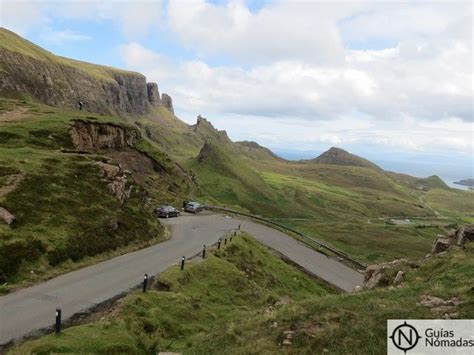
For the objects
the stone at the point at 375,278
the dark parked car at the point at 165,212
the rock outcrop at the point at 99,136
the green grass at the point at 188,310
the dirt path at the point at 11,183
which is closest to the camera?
the green grass at the point at 188,310

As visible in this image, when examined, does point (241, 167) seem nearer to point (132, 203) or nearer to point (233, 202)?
point (233, 202)

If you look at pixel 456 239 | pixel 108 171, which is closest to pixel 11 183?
pixel 108 171

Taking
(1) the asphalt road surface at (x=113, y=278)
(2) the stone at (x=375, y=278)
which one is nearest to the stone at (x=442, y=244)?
(2) the stone at (x=375, y=278)

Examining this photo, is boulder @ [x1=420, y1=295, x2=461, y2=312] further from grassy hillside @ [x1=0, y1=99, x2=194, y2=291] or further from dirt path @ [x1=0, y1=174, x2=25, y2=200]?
dirt path @ [x1=0, y1=174, x2=25, y2=200]

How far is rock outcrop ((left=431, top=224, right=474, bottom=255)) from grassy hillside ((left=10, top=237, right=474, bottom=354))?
280 centimetres

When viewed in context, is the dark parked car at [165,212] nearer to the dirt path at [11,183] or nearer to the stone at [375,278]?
the dirt path at [11,183]

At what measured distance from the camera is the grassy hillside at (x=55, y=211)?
27.0 m

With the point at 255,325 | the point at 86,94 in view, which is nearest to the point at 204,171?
the point at 86,94

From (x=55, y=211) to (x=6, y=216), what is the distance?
4.52 m

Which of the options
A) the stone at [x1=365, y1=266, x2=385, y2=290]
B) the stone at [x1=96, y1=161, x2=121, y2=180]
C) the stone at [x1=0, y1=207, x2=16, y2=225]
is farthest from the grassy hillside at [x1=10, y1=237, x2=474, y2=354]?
the stone at [x1=96, y1=161, x2=121, y2=180]

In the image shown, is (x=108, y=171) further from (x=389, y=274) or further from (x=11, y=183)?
(x=389, y=274)

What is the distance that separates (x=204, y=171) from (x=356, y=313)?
119 metres

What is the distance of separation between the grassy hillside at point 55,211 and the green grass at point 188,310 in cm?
688

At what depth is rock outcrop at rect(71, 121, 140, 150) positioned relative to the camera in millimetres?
62013
